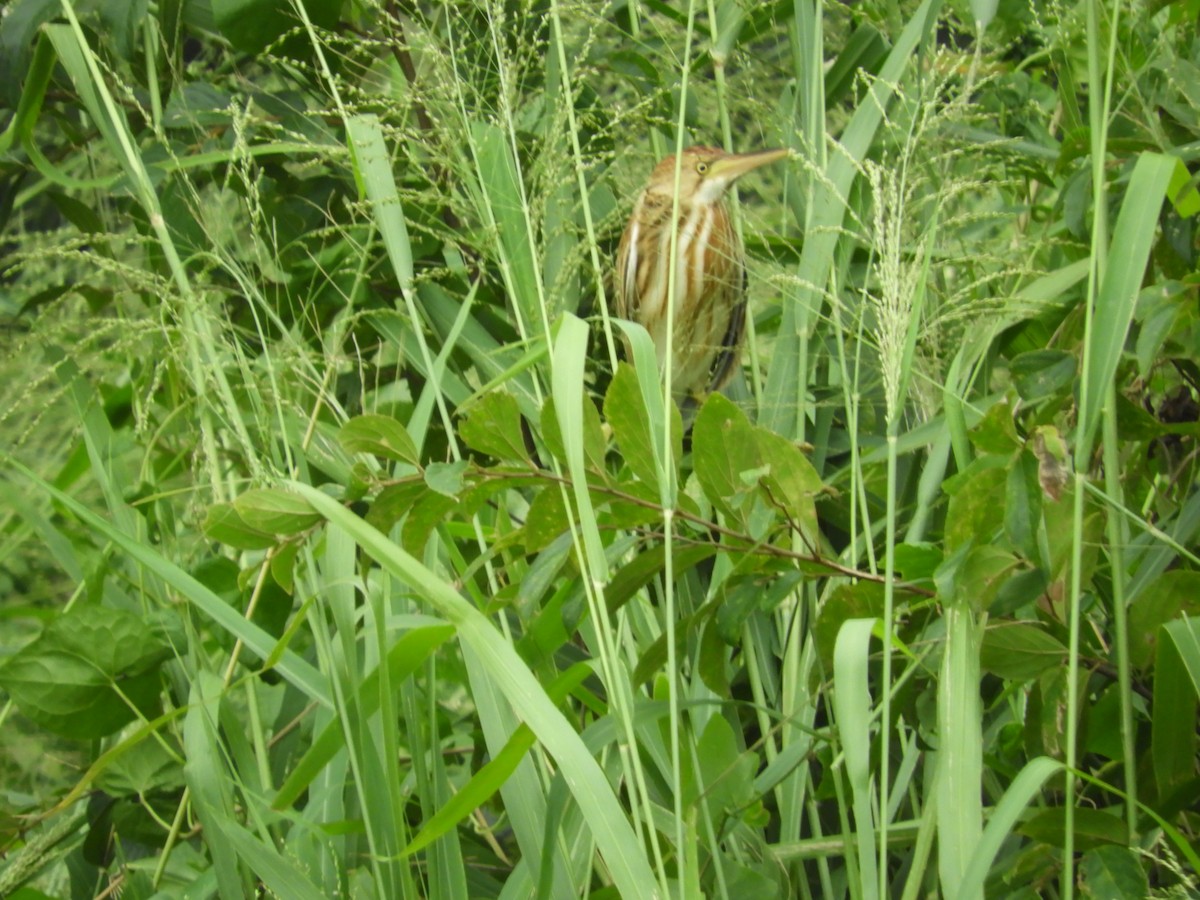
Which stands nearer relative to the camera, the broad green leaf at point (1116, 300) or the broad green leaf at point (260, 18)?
the broad green leaf at point (1116, 300)

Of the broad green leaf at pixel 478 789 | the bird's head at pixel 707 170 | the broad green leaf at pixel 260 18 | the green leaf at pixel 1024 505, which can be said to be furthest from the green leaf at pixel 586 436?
the bird's head at pixel 707 170

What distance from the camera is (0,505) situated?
199 centimetres

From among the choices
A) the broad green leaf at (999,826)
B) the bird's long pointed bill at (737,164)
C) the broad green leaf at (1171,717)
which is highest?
the bird's long pointed bill at (737,164)

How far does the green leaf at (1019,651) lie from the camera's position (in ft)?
3.73

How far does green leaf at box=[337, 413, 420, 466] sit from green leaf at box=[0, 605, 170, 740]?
50cm

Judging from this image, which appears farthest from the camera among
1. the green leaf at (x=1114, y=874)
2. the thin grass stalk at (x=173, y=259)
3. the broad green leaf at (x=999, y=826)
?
the thin grass stalk at (x=173, y=259)

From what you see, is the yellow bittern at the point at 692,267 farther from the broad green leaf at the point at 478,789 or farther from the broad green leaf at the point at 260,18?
the broad green leaf at the point at 478,789

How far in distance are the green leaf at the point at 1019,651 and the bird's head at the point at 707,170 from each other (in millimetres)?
1053

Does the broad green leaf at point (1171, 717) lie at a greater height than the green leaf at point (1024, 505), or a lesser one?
lesser

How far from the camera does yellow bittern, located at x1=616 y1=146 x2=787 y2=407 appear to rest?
7.07 ft

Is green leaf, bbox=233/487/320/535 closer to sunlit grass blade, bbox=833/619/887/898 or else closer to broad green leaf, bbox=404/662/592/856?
broad green leaf, bbox=404/662/592/856

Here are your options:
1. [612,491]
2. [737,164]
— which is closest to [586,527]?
[612,491]

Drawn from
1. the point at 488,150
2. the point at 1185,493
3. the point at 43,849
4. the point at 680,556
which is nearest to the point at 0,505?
the point at 43,849

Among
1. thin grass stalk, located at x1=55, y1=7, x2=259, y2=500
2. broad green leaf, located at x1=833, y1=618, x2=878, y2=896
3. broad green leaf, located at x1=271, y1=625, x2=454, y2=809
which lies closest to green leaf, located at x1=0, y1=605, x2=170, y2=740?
thin grass stalk, located at x1=55, y1=7, x2=259, y2=500
